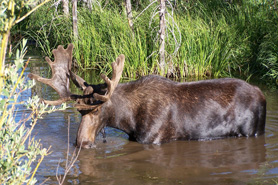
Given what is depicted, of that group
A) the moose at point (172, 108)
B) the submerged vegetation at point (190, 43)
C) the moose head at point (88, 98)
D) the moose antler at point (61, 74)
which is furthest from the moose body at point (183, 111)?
the submerged vegetation at point (190, 43)

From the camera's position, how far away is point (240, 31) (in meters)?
13.0

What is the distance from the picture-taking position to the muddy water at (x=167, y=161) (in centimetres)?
583

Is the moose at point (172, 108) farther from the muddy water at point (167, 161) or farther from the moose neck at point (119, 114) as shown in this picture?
the muddy water at point (167, 161)

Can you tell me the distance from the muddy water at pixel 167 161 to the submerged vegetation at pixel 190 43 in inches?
147

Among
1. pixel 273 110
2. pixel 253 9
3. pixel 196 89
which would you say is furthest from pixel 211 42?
pixel 196 89

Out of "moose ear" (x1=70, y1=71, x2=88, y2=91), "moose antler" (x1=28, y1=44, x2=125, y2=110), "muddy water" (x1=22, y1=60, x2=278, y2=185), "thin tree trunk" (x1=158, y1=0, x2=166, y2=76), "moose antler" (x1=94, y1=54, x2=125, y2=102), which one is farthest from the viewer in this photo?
"thin tree trunk" (x1=158, y1=0, x2=166, y2=76)

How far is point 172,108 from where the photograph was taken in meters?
7.48

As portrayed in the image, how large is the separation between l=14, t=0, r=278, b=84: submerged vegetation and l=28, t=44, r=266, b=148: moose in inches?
133

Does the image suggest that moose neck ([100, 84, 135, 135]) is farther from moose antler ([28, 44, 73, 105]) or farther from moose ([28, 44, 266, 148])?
moose antler ([28, 44, 73, 105])

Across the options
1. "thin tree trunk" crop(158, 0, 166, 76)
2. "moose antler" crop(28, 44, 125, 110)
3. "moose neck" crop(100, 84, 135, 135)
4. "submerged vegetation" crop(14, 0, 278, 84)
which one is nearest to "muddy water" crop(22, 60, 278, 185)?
"moose neck" crop(100, 84, 135, 135)

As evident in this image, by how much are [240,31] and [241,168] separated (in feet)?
24.7

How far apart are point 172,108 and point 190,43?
4.61 m

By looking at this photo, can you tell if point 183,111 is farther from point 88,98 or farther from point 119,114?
point 88,98

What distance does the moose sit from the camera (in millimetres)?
7328
